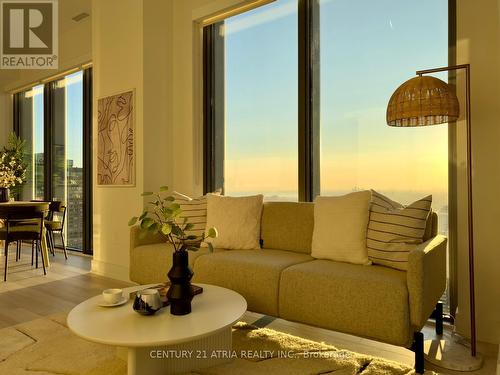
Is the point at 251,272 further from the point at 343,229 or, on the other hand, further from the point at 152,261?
the point at 152,261

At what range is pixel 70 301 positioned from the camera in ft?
10.9

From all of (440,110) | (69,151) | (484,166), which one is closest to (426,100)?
(440,110)

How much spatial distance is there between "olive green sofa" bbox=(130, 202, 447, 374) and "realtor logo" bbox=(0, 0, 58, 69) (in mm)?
4085

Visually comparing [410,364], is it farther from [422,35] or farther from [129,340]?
[422,35]

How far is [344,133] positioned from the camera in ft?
11.1

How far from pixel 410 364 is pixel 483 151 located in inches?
55.6

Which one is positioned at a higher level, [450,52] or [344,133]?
[450,52]

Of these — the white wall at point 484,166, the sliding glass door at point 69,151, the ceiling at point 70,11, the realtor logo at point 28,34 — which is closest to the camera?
the white wall at point 484,166

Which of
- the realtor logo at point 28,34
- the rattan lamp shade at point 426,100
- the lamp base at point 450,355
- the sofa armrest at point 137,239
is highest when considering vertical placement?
the realtor logo at point 28,34

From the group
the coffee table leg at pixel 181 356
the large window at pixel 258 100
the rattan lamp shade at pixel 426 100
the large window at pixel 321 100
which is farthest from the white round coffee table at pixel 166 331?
the large window at pixel 258 100

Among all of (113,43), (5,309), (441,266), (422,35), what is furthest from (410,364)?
(113,43)

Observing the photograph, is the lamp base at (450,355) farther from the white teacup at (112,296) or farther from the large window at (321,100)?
the white teacup at (112,296)

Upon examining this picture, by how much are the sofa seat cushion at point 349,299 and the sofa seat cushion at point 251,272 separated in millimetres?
83

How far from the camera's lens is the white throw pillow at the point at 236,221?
313 cm
